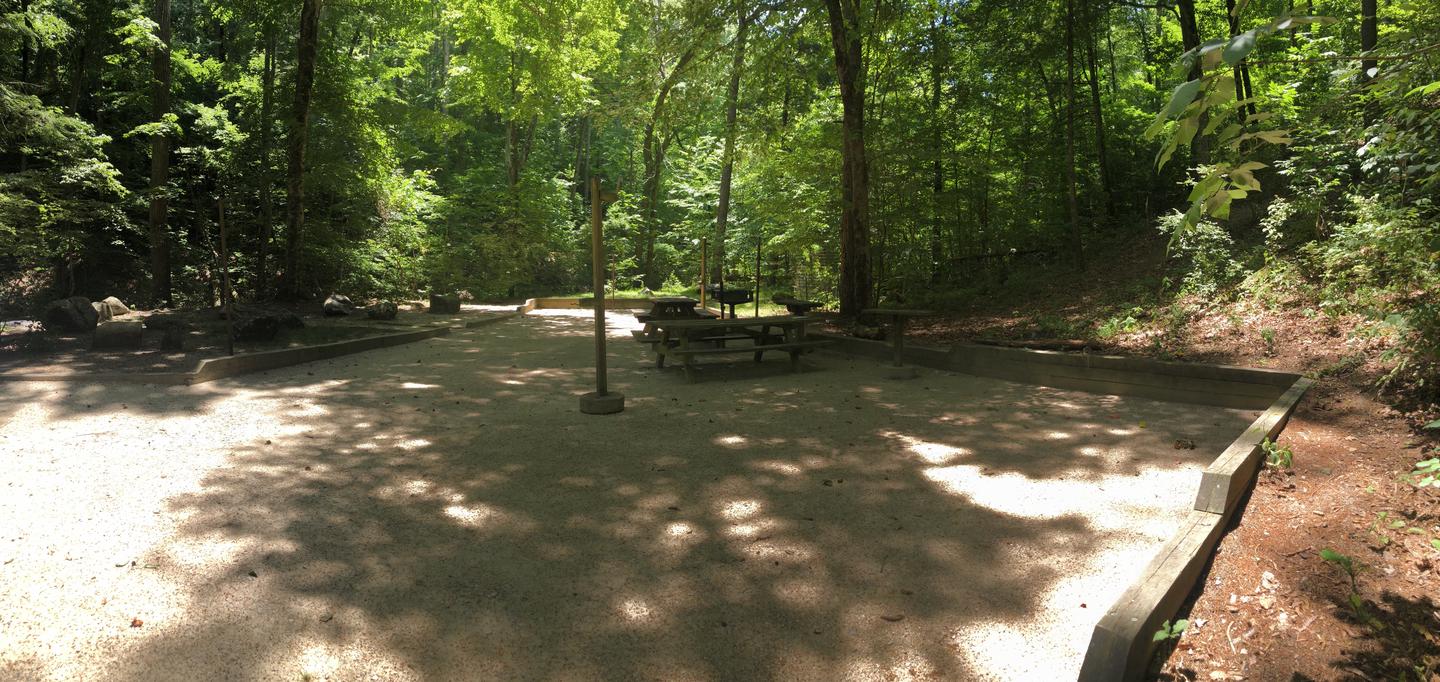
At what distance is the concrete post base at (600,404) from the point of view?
6363 mm

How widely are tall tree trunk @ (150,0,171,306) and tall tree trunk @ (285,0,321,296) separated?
1.88 meters

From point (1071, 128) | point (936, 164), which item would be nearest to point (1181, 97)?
point (1071, 128)

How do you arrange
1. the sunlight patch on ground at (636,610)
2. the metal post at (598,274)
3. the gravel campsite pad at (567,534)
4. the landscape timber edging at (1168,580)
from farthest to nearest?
the metal post at (598,274), the sunlight patch on ground at (636,610), the gravel campsite pad at (567,534), the landscape timber edging at (1168,580)

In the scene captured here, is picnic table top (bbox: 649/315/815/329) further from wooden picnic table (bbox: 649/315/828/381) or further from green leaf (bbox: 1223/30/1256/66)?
green leaf (bbox: 1223/30/1256/66)

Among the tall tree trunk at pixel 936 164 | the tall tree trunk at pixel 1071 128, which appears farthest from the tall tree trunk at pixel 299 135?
the tall tree trunk at pixel 1071 128

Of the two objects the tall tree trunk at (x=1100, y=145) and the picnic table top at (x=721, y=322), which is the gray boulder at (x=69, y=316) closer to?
the picnic table top at (x=721, y=322)

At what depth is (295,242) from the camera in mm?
13391

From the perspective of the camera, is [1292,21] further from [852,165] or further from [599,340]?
[852,165]

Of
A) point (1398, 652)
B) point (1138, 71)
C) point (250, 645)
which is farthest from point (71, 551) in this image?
point (1138, 71)

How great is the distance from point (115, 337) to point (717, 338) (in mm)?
7262

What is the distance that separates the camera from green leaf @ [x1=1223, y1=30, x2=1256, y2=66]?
3.62ft

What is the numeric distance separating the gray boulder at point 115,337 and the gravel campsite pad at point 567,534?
2476mm

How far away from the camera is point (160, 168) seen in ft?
41.5

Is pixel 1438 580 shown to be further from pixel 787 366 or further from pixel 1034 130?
pixel 1034 130
